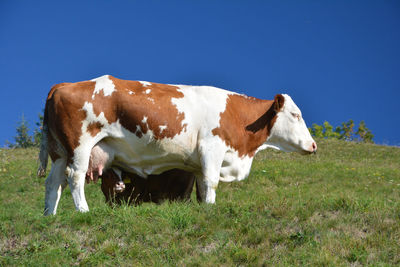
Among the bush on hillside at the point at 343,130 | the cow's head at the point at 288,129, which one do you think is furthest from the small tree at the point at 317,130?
the cow's head at the point at 288,129

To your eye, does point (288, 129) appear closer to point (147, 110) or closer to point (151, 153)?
point (151, 153)

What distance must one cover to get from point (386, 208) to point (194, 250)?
12.0ft

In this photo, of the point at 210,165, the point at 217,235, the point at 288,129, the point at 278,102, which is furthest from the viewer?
the point at 288,129

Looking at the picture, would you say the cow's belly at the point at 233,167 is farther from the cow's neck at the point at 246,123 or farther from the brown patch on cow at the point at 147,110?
the brown patch on cow at the point at 147,110

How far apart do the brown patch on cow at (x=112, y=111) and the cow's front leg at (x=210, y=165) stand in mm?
686

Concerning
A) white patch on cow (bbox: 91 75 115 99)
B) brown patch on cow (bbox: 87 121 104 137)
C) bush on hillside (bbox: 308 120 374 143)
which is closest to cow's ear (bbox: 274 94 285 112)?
white patch on cow (bbox: 91 75 115 99)

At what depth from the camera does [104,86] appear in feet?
29.0

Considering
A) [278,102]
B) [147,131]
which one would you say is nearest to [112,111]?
[147,131]

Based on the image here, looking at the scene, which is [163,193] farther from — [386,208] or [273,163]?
[273,163]

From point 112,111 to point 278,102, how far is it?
4.00 m

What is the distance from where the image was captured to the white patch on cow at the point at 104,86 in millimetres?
8711

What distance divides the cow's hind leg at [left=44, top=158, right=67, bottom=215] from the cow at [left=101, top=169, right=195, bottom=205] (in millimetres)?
914

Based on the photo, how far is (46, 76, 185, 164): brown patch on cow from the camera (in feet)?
27.9

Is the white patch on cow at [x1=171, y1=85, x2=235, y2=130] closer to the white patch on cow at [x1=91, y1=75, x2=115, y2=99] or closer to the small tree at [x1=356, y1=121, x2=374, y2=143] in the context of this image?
the white patch on cow at [x1=91, y1=75, x2=115, y2=99]
